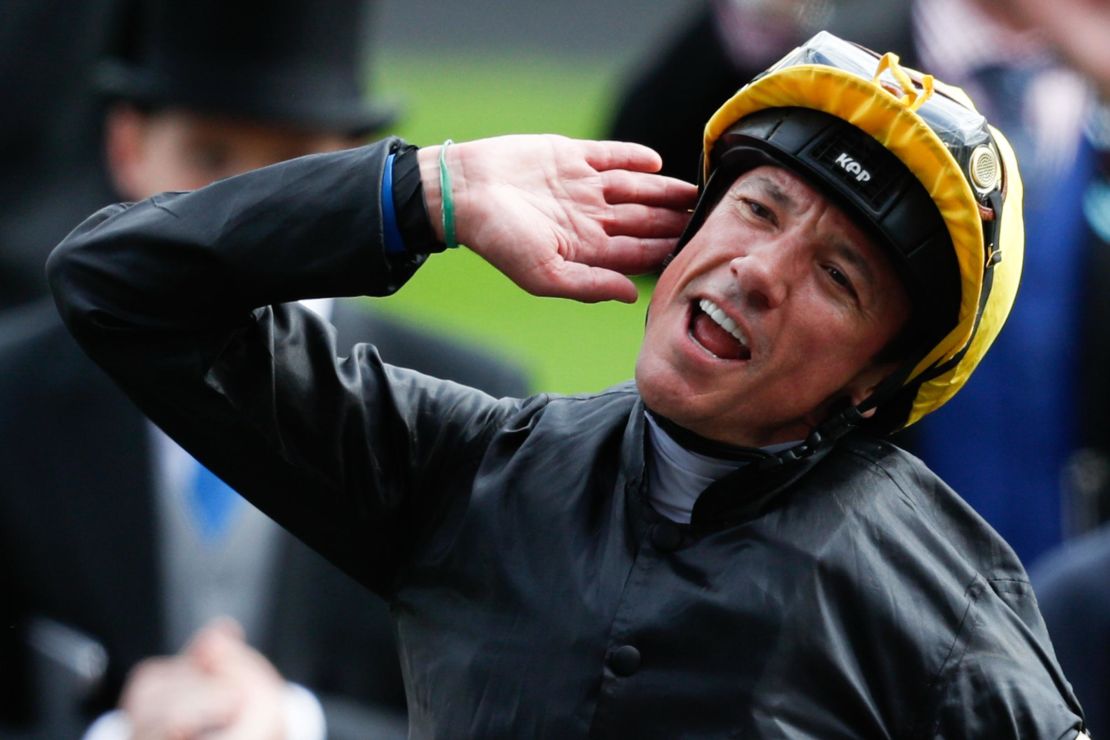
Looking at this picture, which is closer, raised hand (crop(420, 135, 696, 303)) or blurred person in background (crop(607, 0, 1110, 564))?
raised hand (crop(420, 135, 696, 303))

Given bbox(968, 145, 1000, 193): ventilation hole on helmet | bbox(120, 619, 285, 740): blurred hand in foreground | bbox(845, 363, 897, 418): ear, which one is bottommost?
bbox(120, 619, 285, 740): blurred hand in foreground

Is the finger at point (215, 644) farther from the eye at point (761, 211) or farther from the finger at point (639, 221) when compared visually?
the eye at point (761, 211)

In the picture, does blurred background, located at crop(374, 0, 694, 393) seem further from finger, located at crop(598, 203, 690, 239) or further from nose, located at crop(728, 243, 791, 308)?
nose, located at crop(728, 243, 791, 308)

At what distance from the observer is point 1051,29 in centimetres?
566

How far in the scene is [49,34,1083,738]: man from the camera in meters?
2.94

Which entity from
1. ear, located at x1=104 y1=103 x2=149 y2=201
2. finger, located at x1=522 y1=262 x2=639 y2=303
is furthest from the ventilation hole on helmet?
ear, located at x1=104 y1=103 x2=149 y2=201

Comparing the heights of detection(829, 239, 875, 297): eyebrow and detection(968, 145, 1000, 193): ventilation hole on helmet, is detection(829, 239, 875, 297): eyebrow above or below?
below

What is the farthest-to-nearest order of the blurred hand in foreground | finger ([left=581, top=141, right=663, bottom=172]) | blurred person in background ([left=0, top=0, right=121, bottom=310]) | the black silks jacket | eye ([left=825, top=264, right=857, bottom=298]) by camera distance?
1. blurred person in background ([left=0, top=0, right=121, bottom=310])
2. the blurred hand in foreground
3. finger ([left=581, top=141, right=663, bottom=172])
4. eye ([left=825, top=264, right=857, bottom=298])
5. the black silks jacket

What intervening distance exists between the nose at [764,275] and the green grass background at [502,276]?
278 inches

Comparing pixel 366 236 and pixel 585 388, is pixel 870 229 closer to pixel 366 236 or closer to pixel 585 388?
pixel 366 236

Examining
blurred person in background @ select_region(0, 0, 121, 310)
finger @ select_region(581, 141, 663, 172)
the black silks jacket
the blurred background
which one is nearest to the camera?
the black silks jacket

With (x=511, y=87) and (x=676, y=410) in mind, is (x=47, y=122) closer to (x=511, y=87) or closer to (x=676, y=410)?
(x=676, y=410)

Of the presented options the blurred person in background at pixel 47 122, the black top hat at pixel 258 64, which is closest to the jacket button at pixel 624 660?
the black top hat at pixel 258 64

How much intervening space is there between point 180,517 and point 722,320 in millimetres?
2517
